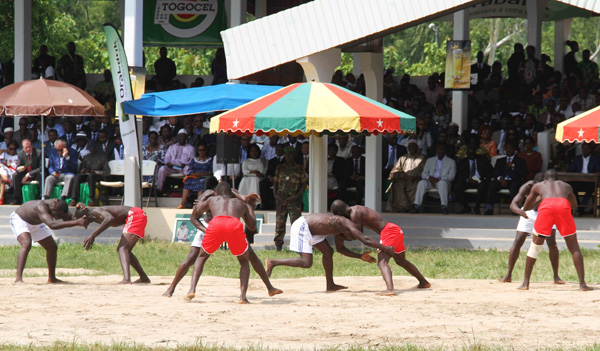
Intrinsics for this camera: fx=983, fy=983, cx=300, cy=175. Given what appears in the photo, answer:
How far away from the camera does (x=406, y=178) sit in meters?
18.3

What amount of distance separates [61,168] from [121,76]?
2.71 metres

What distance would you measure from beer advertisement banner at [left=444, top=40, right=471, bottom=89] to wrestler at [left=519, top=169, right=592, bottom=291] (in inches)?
274

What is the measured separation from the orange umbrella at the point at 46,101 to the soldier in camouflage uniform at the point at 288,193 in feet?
11.8

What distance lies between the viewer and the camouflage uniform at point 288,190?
1670cm

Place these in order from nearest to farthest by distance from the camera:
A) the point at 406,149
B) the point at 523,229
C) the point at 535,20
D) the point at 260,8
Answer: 1. the point at 523,229
2. the point at 406,149
3. the point at 260,8
4. the point at 535,20

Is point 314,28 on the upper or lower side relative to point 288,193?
upper

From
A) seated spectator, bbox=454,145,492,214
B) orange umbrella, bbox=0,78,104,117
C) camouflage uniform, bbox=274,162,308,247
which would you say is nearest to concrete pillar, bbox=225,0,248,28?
orange umbrella, bbox=0,78,104,117

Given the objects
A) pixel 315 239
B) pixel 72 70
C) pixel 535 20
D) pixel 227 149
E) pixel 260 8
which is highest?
pixel 260 8

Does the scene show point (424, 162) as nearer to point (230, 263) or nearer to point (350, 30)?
point (350, 30)

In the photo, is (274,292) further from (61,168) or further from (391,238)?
(61,168)

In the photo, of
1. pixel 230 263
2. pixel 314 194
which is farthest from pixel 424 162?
pixel 230 263

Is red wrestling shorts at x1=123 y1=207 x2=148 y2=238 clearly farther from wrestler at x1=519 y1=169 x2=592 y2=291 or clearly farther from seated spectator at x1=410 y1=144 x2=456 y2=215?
seated spectator at x1=410 y1=144 x2=456 y2=215

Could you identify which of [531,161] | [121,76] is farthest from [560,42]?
[121,76]

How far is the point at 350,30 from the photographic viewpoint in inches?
653
